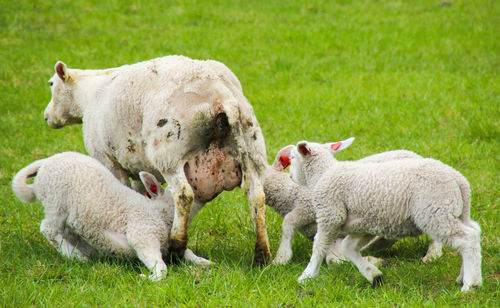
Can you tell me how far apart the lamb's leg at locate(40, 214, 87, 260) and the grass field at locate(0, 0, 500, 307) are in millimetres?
94

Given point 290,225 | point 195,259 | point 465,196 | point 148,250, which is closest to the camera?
point 465,196

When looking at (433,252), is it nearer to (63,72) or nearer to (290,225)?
(290,225)

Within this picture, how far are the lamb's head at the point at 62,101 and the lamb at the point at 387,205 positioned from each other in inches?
99.9

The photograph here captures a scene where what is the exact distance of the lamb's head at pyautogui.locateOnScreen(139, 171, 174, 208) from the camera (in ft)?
15.1

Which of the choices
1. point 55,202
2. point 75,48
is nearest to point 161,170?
point 55,202

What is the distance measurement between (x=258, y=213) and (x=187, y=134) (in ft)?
2.57

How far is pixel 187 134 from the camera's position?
433 centimetres

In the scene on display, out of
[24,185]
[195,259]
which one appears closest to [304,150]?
[195,259]

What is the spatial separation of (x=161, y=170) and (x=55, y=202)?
2.82 ft

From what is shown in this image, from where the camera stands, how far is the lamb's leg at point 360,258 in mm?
4125

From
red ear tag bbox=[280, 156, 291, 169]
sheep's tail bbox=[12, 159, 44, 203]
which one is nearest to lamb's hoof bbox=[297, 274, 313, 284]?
red ear tag bbox=[280, 156, 291, 169]

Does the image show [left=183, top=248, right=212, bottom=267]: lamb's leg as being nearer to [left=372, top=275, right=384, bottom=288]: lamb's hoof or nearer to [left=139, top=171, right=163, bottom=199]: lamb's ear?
[left=139, top=171, right=163, bottom=199]: lamb's ear

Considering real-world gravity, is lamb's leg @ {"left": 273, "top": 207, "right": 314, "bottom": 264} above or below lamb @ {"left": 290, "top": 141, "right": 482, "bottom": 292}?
below


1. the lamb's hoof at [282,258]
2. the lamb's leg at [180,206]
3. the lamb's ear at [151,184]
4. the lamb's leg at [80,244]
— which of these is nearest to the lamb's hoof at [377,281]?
the lamb's hoof at [282,258]
